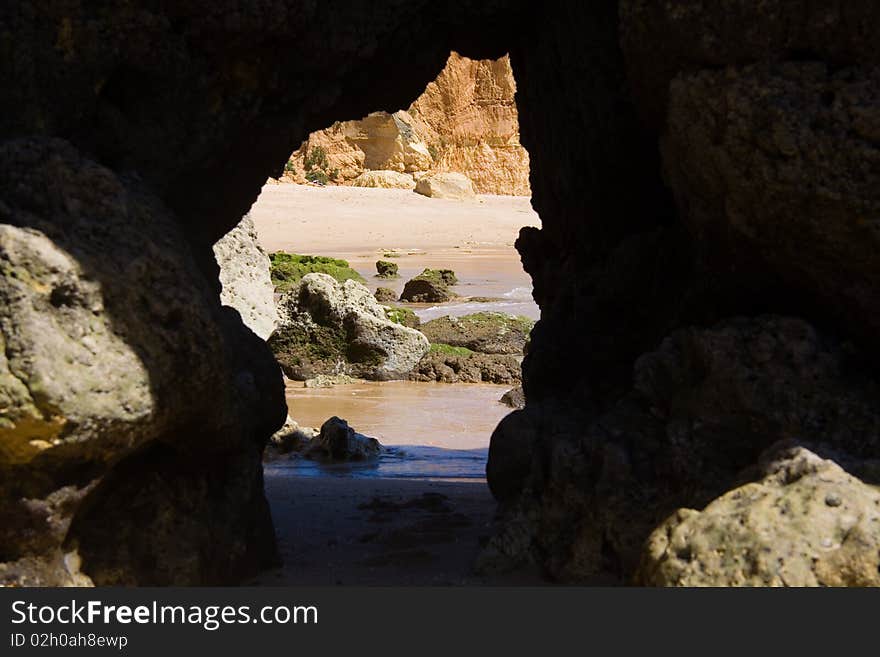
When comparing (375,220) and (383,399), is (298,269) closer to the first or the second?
(383,399)

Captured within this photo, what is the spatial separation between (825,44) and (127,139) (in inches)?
105

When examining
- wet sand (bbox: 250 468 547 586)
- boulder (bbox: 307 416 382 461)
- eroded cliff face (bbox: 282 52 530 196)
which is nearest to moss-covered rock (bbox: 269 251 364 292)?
boulder (bbox: 307 416 382 461)

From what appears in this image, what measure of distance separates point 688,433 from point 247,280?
6.53m

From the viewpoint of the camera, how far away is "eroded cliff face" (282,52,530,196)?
51438 millimetres

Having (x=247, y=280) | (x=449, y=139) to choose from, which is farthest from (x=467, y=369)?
(x=449, y=139)

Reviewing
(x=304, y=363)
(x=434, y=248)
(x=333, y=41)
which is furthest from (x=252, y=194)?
(x=434, y=248)

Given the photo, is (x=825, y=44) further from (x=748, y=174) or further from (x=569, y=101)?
(x=569, y=101)

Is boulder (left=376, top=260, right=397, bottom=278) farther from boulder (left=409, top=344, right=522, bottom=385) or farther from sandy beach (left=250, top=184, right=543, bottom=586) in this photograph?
boulder (left=409, top=344, right=522, bottom=385)

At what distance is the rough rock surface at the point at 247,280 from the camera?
1011 cm

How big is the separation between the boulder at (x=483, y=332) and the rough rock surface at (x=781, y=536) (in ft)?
30.1

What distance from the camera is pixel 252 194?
5.82 meters

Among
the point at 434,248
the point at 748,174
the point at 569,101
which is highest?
the point at 569,101

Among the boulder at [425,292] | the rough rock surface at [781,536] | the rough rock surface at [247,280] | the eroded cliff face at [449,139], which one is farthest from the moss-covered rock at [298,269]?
the eroded cliff face at [449,139]

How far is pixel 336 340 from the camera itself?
1170 cm
